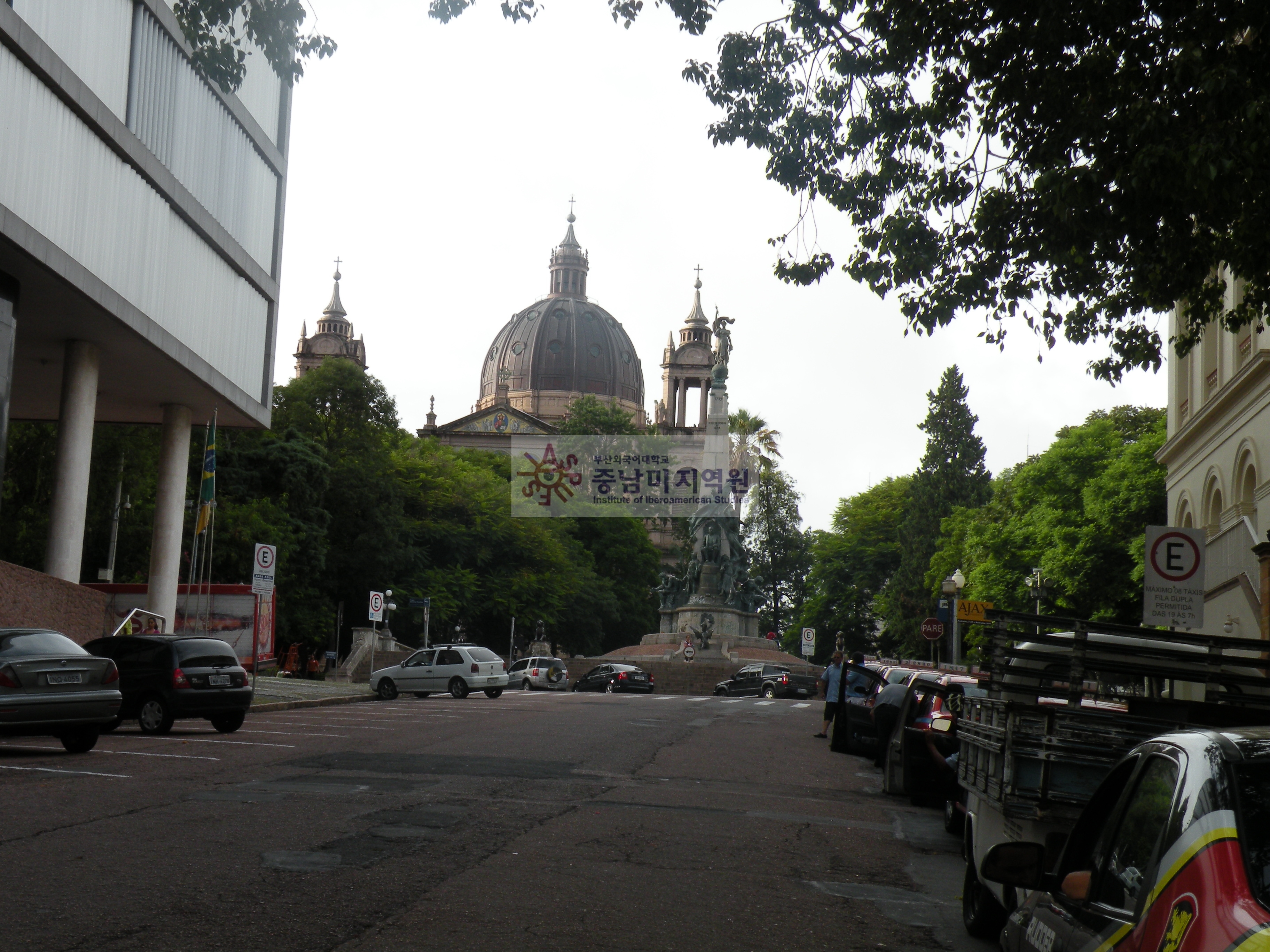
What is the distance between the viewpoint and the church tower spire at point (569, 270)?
161m

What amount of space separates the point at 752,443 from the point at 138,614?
205 ft

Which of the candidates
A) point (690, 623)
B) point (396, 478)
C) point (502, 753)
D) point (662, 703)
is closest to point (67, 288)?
point (502, 753)

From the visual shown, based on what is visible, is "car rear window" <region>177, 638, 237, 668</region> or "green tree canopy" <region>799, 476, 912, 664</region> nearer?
"car rear window" <region>177, 638, 237, 668</region>

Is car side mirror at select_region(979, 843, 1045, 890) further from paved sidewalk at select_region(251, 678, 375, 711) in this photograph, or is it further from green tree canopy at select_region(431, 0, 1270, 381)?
paved sidewalk at select_region(251, 678, 375, 711)


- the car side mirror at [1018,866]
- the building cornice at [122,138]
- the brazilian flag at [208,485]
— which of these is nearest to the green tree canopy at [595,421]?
the building cornice at [122,138]

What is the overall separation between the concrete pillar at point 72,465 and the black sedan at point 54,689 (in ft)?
44.8

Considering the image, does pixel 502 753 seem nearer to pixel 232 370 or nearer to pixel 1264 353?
pixel 1264 353

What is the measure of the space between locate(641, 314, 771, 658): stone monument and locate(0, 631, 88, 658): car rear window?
170 feet

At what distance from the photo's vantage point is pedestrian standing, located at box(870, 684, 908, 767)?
16797 millimetres

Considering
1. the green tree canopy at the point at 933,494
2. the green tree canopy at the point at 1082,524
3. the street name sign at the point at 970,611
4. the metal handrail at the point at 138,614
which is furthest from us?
the green tree canopy at the point at 933,494

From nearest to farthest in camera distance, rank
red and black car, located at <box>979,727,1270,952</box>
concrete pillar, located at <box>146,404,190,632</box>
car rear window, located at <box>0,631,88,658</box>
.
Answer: red and black car, located at <box>979,727,1270,952</box> < car rear window, located at <box>0,631,88,658</box> < concrete pillar, located at <box>146,404,190,632</box>

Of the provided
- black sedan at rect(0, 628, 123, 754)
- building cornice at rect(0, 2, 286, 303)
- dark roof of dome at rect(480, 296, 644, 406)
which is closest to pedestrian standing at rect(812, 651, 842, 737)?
black sedan at rect(0, 628, 123, 754)

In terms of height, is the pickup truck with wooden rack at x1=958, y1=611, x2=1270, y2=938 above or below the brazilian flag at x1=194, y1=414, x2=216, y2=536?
below

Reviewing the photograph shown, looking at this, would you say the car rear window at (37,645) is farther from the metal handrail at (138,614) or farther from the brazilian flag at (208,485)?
the brazilian flag at (208,485)
